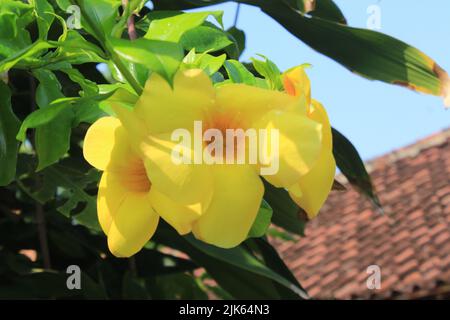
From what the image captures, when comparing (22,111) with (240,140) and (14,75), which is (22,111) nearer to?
(14,75)

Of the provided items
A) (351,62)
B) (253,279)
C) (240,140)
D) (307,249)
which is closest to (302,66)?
(240,140)

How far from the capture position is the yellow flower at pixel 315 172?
17.6 inches

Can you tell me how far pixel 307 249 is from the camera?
529 cm

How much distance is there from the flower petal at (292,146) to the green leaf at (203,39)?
0.37 ft

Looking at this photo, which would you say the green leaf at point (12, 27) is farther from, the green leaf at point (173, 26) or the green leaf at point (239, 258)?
the green leaf at point (239, 258)

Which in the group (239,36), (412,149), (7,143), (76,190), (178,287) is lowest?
(412,149)

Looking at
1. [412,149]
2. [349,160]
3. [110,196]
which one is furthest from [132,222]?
[412,149]

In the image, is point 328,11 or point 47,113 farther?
point 328,11

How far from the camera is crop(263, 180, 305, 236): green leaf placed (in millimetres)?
1202

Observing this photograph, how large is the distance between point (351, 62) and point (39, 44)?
61 cm

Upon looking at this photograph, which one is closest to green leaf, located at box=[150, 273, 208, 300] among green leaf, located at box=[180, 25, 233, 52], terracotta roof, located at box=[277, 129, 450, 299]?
green leaf, located at box=[180, 25, 233, 52]

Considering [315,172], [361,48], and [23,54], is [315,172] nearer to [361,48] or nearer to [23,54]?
[23,54]

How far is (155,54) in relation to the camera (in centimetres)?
41

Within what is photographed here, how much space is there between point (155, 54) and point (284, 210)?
884 mm
